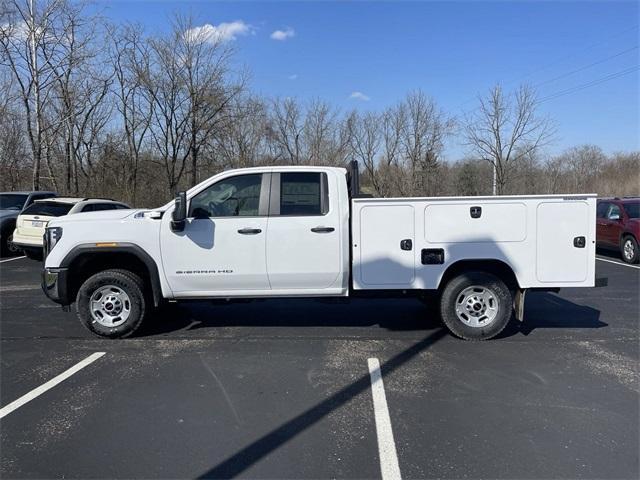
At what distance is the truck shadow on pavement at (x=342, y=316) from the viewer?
21.7ft

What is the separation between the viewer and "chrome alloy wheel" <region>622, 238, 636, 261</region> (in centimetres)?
1273

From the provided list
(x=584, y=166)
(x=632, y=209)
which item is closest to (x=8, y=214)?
(x=632, y=209)

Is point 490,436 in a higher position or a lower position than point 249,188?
lower

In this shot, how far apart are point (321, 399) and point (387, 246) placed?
6.96 ft

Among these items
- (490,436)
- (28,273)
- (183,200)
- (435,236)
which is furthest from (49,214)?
(490,436)

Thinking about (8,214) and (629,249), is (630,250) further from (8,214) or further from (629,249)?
(8,214)

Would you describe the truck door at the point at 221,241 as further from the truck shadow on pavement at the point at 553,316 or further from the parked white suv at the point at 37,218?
the parked white suv at the point at 37,218

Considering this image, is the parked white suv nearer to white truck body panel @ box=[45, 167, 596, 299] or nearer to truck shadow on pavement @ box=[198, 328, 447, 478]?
white truck body panel @ box=[45, 167, 596, 299]

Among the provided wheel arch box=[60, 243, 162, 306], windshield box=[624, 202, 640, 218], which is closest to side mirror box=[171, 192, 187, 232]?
wheel arch box=[60, 243, 162, 306]

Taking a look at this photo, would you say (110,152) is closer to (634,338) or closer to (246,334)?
(246,334)

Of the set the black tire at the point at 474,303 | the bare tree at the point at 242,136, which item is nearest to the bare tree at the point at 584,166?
the bare tree at the point at 242,136

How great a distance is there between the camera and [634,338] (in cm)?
608

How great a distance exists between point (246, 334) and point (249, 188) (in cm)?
185

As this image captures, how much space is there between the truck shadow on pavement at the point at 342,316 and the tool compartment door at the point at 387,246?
0.78 m
